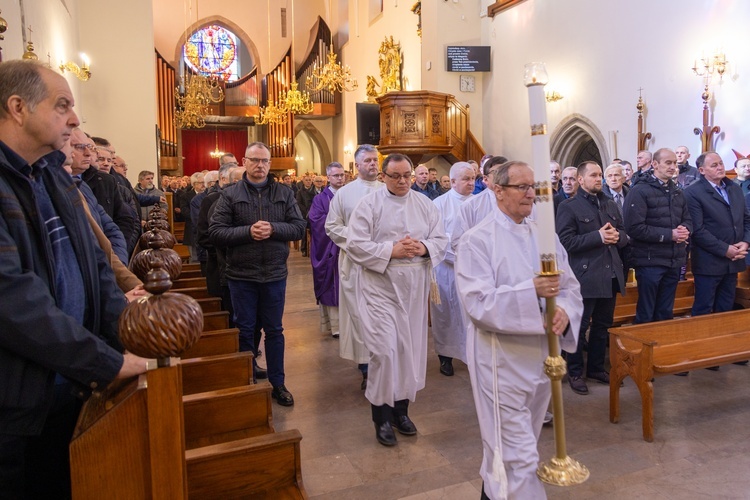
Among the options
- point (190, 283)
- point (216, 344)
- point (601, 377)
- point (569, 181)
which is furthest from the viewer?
point (569, 181)

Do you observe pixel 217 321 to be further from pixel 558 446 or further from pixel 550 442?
pixel 558 446

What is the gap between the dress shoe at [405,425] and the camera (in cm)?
349

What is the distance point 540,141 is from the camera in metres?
1.77

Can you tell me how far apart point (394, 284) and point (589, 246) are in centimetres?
152

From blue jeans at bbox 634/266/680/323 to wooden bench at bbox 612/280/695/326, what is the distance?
18 cm

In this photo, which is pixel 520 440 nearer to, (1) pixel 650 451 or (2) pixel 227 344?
(1) pixel 650 451

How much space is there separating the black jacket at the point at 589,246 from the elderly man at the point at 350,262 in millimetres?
1393

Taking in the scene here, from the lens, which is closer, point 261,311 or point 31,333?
point 31,333

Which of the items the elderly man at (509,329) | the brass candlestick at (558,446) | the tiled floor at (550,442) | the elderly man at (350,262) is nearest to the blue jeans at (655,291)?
the tiled floor at (550,442)

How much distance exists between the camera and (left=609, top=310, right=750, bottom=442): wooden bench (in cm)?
349

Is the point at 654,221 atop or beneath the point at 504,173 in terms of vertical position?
beneath

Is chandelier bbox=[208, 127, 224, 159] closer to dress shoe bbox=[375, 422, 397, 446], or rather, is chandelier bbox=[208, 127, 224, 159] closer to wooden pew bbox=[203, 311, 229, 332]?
wooden pew bbox=[203, 311, 229, 332]

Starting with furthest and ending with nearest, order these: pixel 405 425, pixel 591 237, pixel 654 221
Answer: pixel 654 221 < pixel 591 237 < pixel 405 425

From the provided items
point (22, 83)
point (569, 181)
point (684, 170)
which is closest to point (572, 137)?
point (684, 170)
